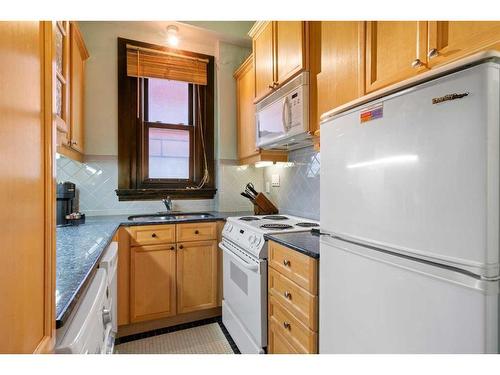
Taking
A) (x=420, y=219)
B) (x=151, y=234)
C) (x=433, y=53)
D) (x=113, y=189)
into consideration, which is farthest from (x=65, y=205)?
(x=433, y=53)

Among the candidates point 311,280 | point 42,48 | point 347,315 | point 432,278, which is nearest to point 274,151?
point 311,280

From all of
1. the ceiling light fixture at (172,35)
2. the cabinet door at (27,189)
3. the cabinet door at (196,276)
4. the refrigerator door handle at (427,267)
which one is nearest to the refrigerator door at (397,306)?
the refrigerator door handle at (427,267)

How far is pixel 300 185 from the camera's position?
92.4 inches

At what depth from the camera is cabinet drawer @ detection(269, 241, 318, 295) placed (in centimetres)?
123

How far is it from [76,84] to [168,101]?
92 cm

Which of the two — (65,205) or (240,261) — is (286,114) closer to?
(240,261)

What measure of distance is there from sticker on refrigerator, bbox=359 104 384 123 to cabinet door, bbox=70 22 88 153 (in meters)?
1.98

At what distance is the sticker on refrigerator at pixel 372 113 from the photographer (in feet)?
2.81

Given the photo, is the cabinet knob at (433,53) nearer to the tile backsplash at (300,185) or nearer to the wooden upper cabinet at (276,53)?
the wooden upper cabinet at (276,53)

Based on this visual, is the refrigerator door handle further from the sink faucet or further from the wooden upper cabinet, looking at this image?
the sink faucet

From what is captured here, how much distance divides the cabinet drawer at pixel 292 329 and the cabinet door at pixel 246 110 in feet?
4.51

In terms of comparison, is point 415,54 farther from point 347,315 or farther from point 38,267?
point 38,267
